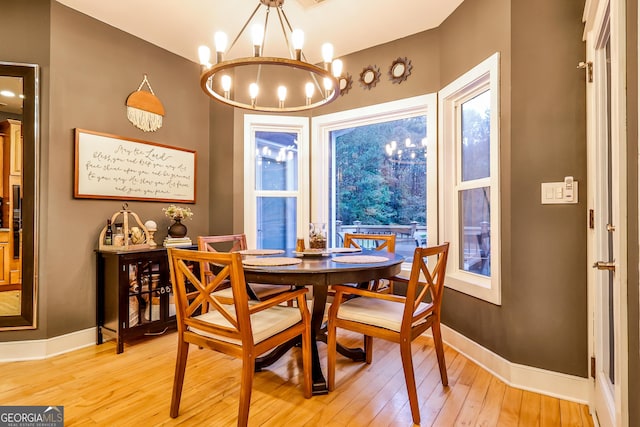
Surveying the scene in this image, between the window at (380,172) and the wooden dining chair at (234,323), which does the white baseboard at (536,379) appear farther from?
the wooden dining chair at (234,323)

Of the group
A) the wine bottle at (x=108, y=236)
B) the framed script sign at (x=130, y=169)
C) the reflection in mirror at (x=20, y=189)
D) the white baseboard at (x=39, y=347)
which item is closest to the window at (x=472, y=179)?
the framed script sign at (x=130, y=169)

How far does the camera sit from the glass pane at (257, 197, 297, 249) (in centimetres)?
373

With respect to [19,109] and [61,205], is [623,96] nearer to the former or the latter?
[61,205]

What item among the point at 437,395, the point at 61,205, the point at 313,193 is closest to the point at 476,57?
the point at 313,193

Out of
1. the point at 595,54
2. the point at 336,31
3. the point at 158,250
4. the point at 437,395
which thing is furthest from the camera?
the point at 336,31

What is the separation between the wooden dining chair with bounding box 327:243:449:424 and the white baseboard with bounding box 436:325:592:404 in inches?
15.7

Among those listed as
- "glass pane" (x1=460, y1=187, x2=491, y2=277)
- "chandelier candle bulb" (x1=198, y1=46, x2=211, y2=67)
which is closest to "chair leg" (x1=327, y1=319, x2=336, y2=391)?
"glass pane" (x1=460, y1=187, x2=491, y2=277)

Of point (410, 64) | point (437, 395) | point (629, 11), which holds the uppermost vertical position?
point (410, 64)

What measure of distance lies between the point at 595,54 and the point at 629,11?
0.78 meters

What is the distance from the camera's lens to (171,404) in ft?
5.83

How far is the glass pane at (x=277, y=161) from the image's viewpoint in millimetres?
3721

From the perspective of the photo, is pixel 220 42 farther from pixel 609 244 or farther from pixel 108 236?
pixel 609 244

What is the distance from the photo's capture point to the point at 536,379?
6.62 ft

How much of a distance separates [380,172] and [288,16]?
161 centimetres
